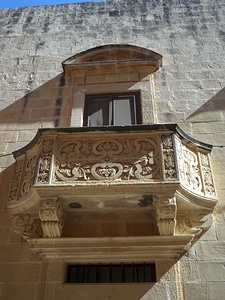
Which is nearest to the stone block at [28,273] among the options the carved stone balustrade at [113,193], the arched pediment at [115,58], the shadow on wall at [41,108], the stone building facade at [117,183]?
the stone building facade at [117,183]

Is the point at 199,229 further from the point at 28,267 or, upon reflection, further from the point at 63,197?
the point at 28,267

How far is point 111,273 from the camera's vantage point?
16.6 feet

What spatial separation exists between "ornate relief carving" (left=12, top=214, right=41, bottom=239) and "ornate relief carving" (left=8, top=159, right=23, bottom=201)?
0.34m

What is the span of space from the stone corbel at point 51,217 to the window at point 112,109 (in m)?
2.21

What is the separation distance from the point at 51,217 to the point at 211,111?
3752 millimetres

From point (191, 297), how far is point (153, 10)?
7.00 metres

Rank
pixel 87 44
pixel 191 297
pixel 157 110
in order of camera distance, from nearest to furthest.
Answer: pixel 191 297 → pixel 157 110 → pixel 87 44

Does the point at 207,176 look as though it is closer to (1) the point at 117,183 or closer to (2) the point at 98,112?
(1) the point at 117,183

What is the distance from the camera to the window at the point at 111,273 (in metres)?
5.00

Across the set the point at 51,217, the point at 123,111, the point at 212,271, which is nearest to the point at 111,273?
the point at 51,217

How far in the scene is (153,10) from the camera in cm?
886

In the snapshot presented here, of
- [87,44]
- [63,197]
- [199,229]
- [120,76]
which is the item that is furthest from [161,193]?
[87,44]

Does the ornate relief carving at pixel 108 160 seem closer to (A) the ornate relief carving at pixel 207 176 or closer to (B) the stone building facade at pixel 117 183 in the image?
(B) the stone building facade at pixel 117 183

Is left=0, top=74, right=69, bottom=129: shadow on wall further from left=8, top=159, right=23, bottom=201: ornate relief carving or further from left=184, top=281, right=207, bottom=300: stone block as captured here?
left=184, top=281, right=207, bottom=300: stone block
